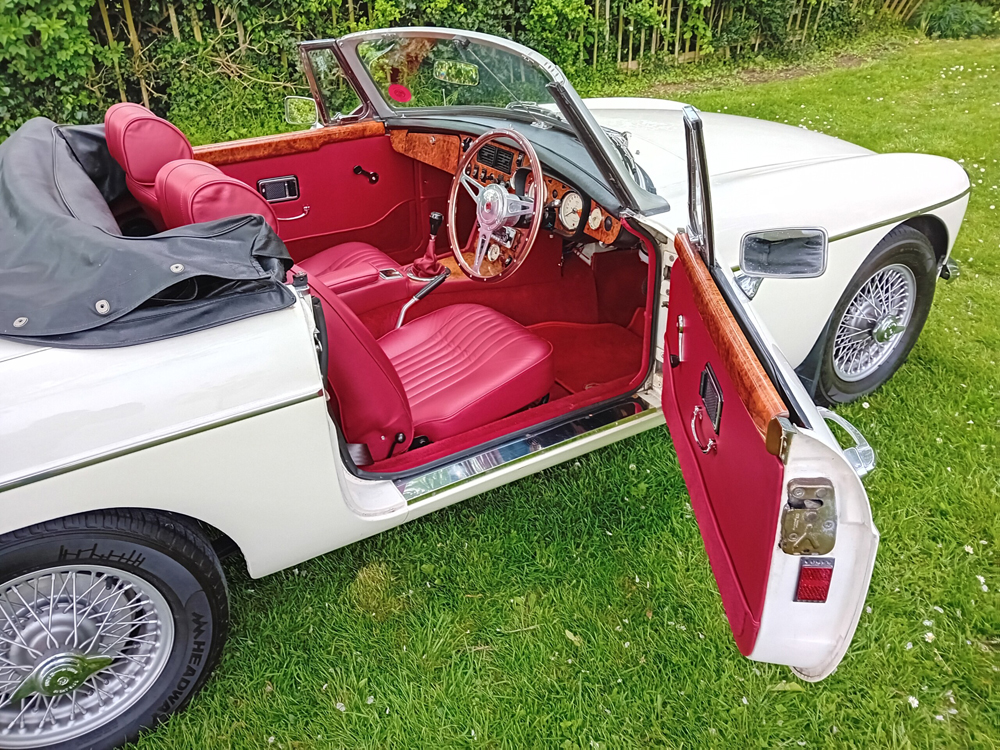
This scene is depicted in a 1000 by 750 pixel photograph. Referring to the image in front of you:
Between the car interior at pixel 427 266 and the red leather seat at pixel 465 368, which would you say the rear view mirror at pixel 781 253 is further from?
the red leather seat at pixel 465 368

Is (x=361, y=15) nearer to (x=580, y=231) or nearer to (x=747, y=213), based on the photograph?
(x=580, y=231)

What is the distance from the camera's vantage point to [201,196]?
210cm

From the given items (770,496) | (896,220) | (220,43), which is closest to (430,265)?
(896,220)

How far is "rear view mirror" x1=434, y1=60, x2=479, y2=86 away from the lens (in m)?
3.23

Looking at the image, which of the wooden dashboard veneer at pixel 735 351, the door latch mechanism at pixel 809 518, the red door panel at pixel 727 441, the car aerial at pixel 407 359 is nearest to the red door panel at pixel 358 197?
the car aerial at pixel 407 359

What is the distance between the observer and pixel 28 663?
202 centimetres

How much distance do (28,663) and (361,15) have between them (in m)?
6.53

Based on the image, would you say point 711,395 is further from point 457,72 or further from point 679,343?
point 457,72

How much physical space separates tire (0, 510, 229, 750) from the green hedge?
5.52 metres

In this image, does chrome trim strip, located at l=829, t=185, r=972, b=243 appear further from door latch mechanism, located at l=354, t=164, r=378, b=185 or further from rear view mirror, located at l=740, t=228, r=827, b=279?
door latch mechanism, located at l=354, t=164, r=378, b=185

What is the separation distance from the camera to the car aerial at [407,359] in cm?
171

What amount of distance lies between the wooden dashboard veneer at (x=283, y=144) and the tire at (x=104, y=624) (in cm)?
190

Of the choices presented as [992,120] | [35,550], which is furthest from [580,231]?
[992,120]

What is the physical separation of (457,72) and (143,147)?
1.44 metres
